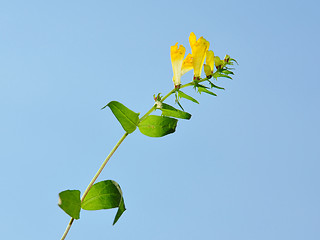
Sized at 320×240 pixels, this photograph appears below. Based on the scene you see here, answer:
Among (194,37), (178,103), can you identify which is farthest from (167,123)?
(194,37)

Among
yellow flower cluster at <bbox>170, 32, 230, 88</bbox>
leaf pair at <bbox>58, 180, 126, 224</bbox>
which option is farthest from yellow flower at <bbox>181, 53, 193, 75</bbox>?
leaf pair at <bbox>58, 180, 126, 224</bbox>

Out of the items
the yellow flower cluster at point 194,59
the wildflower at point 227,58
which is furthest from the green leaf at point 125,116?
the wildflower at point 227,58

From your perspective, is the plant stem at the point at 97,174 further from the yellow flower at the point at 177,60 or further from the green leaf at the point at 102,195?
the yellow flower at the point at 177,60

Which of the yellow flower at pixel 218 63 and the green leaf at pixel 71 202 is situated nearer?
the green leaf at pixel 71 202

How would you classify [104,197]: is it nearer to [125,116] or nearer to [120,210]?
[120,210]

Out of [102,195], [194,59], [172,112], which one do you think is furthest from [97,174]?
[194,59]

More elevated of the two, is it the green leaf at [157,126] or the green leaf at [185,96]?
the green leaf at [185,96]

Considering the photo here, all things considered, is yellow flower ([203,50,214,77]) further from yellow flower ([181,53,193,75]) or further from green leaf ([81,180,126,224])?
green leaf ([81,180,126,224])

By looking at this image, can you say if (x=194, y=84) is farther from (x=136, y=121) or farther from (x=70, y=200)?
(x=70, y=200)
